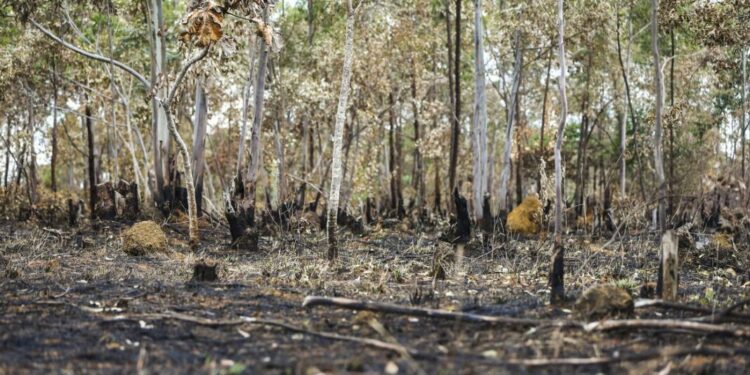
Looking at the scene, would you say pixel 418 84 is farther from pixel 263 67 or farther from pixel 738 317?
pixel 738 317

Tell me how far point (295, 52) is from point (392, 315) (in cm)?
Answer: 1963

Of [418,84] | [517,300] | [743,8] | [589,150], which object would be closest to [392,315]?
[517,300]

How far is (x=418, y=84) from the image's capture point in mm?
23578

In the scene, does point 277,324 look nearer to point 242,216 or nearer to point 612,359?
point 612,359

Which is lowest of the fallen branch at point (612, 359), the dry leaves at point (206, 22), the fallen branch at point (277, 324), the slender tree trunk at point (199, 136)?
the fallen branch at point (612, 359)

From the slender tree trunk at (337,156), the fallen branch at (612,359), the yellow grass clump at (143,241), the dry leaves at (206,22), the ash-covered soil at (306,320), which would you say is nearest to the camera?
the fallen branch at (612,359)

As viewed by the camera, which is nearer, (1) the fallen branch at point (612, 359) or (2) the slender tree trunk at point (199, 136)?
(1) the fallen branch at point (612, 359)

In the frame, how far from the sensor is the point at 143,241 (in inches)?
375

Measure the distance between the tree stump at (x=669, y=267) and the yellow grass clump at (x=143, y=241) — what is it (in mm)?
6256

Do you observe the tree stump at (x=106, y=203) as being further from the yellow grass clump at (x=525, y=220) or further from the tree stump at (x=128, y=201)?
the yellow grass clump at (x=525, y=220)

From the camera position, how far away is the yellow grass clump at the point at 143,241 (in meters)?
9.50

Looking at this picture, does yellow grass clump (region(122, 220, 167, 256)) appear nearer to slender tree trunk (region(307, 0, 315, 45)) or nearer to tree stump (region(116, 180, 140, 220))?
tree stump (region(116, 180, 140, 220))

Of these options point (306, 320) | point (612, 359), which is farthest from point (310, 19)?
point (612, 359)

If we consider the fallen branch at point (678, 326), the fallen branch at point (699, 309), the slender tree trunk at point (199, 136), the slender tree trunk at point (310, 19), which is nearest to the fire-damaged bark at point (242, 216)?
the slender tree trunk at point (199, 136)
